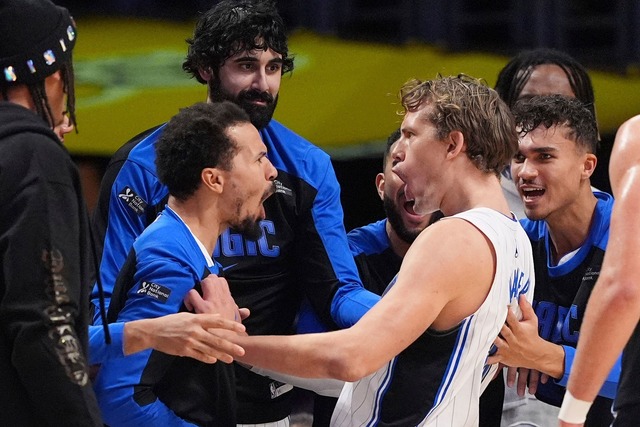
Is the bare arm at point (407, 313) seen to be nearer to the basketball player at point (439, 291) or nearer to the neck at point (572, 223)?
the basketball player at point (439, 291)

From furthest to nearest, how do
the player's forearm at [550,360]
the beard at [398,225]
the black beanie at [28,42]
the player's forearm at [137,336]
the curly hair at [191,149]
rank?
the beard at [398,225] → the player's forearm at [550,360] → the curly hair at [191,149] → the player's forearm at [137,336] → the black beanie at [28,42]

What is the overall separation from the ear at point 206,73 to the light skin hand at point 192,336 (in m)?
1.35

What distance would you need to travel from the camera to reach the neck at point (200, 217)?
3225 mm

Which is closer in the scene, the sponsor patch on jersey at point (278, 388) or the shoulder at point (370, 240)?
the sponsor patch on jersey at point (278, 388)

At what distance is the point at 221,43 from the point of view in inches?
156

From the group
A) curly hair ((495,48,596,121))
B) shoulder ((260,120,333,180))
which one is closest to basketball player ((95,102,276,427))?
shoulder ((260,120,333,180))

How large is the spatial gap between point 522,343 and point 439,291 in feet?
2.08

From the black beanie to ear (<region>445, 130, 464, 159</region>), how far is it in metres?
1.10

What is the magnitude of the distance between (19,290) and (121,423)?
930 millimetres

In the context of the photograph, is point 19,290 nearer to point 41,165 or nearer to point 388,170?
point 41,165

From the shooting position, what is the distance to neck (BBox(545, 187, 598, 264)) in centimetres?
390

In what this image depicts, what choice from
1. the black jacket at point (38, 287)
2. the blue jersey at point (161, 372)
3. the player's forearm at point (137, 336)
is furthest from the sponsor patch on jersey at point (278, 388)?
the black jacket at point (38, 287)

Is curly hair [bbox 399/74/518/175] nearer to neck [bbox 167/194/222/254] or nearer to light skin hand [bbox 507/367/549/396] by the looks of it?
neck [bbox 167/194/222/254]

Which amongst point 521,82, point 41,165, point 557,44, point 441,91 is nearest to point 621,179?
point 441,91
